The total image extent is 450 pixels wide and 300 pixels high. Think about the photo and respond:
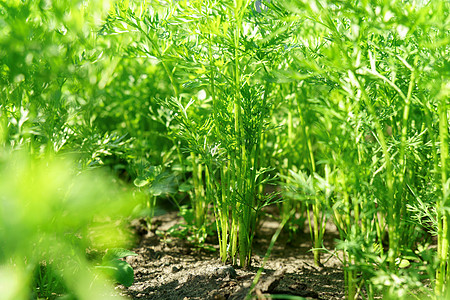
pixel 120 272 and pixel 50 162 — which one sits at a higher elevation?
pixel 50 162

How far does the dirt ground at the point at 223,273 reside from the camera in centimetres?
140

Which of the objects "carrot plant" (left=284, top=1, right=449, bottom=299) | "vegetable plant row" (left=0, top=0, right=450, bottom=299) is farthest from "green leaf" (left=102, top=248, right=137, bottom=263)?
"carrot plant" (left=284, top=1, right=449, bottom=299)

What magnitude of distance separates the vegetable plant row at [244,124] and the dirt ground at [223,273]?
11 cm

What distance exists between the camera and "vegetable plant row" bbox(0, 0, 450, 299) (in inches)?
42.3

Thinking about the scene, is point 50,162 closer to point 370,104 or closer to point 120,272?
point 120,272

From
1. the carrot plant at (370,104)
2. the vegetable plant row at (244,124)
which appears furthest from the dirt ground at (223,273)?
the carrot plant at (370,104)

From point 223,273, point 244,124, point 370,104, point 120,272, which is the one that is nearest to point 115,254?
point 120,272

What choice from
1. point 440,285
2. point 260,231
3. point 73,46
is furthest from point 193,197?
point 440,285

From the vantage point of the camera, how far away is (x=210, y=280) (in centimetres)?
155

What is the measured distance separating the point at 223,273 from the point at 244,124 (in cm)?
57

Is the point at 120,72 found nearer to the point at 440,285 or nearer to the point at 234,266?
the point at 234,266

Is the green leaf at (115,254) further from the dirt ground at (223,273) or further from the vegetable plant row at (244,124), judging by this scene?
the dirt ground at (223,273)

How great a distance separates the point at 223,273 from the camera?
61.9 inches

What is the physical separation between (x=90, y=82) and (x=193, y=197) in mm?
999
